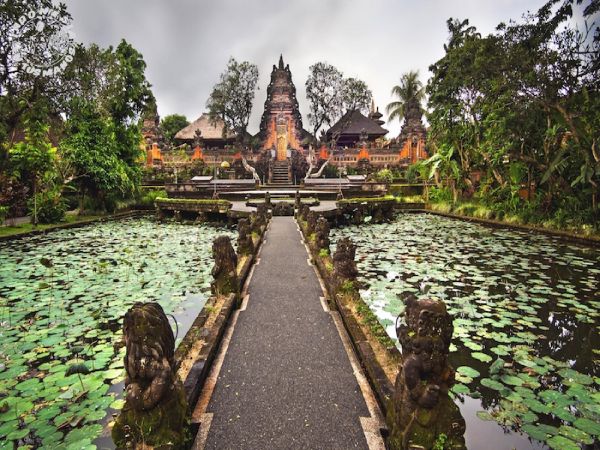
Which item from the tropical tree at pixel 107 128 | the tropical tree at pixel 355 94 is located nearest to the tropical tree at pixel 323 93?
the tropical tree at pixel 355 94

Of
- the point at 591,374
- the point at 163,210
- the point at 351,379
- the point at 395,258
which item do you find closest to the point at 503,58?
the point at 395,258

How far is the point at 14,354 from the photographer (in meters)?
3.76

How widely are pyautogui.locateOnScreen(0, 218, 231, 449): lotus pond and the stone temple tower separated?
24.3 m

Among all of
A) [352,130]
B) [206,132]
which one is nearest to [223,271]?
[206,132]

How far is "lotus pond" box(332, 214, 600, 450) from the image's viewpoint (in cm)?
280

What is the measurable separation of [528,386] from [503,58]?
10334mm

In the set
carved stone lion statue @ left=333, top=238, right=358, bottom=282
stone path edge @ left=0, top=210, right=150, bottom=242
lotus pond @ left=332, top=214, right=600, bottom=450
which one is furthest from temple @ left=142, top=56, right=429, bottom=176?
carved stone lion statue @ left=333, top=238, right=358, bottom=282

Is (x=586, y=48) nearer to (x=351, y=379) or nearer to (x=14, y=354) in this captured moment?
(x=351, y=379)

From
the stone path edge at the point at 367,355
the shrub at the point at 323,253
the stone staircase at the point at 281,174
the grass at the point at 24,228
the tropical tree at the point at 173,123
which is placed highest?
the tropical tree at the point at 173,123

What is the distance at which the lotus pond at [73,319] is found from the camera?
2752 mm

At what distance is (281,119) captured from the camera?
33.3 metres

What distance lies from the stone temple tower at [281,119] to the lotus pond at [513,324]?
981 inches

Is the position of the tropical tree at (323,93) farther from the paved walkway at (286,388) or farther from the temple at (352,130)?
the paved walkway at (286,388)

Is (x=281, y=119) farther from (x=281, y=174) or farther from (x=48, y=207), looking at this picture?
(x=48, y=207)
